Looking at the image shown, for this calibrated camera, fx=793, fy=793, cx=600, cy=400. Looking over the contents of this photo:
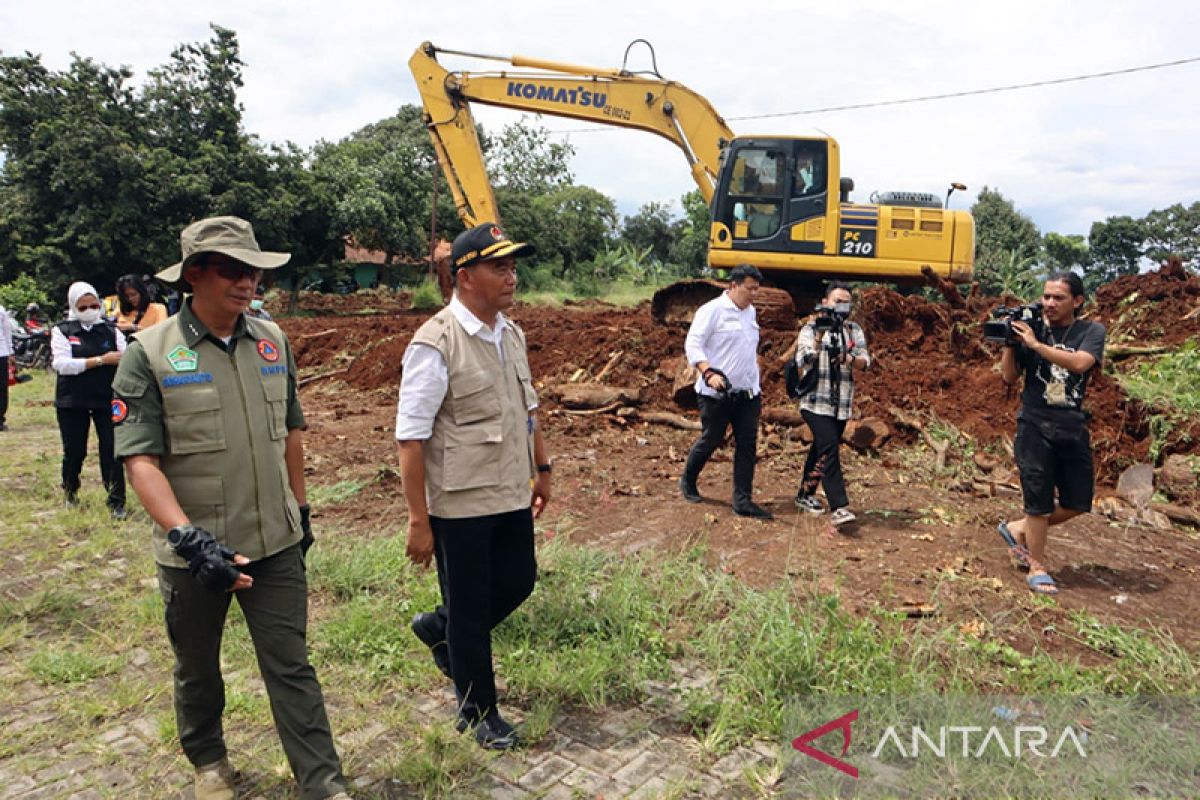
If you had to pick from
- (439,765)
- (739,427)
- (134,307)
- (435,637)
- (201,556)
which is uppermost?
(134,307)

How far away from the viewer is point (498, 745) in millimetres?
2932

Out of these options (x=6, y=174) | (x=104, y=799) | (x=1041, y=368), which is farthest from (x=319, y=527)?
(x=6, y=174)

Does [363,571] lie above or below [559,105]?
below

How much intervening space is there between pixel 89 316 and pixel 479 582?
4.47 meters

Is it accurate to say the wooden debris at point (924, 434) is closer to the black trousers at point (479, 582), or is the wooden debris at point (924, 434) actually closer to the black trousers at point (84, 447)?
the black trousers at point (479, 582)

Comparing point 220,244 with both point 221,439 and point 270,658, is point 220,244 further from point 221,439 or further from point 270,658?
point 270,658

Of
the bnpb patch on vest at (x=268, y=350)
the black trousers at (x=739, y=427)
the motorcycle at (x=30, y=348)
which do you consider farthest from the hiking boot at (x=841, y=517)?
the motorcycle at (x=30, y=348)

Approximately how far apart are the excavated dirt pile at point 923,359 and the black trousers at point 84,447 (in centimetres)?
563

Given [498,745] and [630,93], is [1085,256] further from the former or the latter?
[498,745]

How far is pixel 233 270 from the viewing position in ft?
8.21

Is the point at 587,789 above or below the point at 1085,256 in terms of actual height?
below

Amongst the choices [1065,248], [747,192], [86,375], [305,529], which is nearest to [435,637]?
[305,529]

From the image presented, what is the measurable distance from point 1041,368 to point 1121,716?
1.93 meters

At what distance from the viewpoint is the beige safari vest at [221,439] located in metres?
2.41
